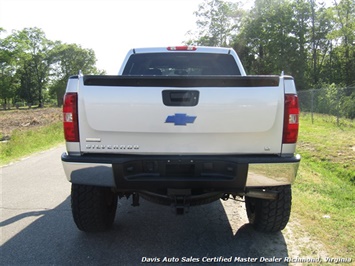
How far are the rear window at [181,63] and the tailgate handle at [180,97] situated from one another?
1.88 m

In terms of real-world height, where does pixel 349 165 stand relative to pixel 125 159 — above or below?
below

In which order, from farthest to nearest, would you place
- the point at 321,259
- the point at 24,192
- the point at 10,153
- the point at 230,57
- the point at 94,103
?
the point at 10,153
the point at 24,192
the point at 230,57
the point at 321,259
the point at 94,103

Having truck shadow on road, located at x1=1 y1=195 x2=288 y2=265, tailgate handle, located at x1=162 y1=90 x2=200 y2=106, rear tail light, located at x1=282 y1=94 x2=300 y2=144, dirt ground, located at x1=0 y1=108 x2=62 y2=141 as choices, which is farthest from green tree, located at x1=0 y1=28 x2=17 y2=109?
rear tail light, located at x1=282 y1=94 x2=300 y2=144

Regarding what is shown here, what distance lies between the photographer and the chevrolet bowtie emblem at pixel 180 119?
8.68ft

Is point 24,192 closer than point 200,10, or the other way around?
point 24,192

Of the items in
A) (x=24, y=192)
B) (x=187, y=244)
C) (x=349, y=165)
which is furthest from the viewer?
(x=349, y=165)

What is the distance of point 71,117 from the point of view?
2684 mm

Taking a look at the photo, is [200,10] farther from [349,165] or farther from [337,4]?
[349,165]

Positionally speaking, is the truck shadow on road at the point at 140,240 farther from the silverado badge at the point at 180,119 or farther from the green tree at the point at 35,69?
the green tree at the point at 35,69

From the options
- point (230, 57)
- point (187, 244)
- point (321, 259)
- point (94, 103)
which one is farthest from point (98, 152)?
point (230, 57)

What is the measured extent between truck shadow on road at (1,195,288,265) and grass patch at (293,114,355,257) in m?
0.54

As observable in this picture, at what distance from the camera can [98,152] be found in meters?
2.73

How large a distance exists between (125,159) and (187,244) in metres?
1.25

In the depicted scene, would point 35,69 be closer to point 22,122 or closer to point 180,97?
point 22,122
